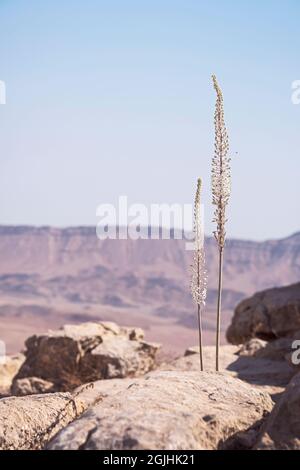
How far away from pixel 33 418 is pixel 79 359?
8232mm

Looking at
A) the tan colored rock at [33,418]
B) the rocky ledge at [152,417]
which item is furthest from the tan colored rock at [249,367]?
the tan colored rock at [33,418]

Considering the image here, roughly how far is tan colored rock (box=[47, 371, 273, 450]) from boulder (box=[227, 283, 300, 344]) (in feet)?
30.2

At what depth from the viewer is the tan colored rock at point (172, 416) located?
177 inches

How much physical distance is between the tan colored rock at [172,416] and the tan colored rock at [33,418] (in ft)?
2.97

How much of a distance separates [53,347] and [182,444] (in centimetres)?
1048

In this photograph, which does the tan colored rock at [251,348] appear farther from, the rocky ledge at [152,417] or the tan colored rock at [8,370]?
the rocky ledge at [152,417]

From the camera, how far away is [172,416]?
16.0 ft

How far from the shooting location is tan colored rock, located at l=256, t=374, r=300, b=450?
4.76m

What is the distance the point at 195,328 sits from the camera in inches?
3371

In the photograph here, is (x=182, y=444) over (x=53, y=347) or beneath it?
over

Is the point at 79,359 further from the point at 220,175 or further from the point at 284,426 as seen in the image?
the point at 284,426
